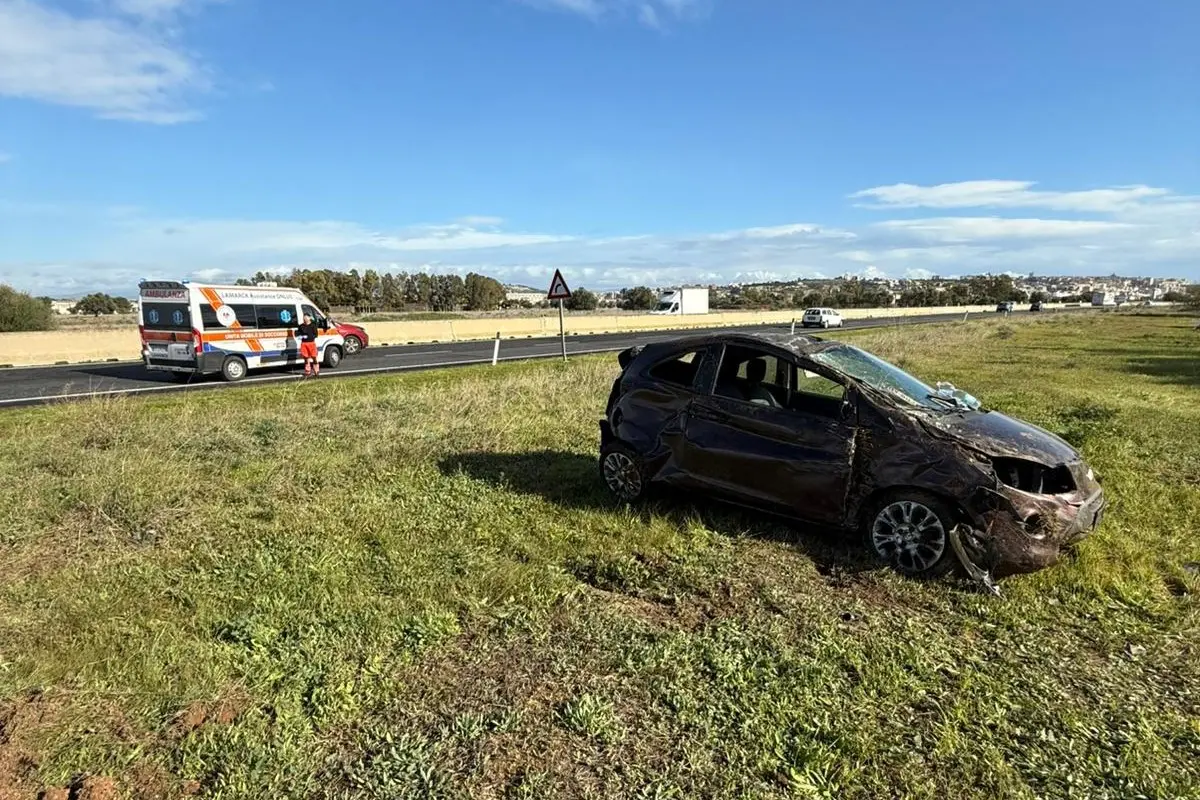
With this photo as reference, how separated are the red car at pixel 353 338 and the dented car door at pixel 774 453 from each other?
24358 millimetres

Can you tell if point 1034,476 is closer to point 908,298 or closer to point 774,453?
point 774,453

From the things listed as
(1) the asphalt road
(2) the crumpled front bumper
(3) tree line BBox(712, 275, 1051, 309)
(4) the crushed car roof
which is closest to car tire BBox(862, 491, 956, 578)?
(2) the crumpled front bumper

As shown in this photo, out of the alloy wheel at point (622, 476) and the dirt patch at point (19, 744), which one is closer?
the dirt patch at point (19, 744)

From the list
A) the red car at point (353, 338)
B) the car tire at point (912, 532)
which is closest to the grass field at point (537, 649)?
the car tire at point (912, 532)

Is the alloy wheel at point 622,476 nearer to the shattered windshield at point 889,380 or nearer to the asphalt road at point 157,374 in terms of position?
the shattered windshield at point 889,380

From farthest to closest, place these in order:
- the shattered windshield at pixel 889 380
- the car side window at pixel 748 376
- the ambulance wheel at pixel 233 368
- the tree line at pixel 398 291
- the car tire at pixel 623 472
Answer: the tree line at pixel 398 291
the ambulance wheel at pixel 233 368
the car tire at pixel 623 472
the car side window at pixel 748 376
the shattered windshield at pixel 889 380

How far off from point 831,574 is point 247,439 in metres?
7.15

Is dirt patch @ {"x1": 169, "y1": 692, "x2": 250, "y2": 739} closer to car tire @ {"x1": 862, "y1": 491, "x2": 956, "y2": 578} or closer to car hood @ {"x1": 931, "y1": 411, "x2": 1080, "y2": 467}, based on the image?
car tire @ {"x1": 862, "y1": 491, "x2": 956, "y2": 578}

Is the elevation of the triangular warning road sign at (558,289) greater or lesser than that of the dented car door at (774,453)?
greater

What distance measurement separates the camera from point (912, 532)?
4820mm

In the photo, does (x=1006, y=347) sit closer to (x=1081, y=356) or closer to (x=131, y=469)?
(x=1081, y=356)

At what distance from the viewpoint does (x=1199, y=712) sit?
3375 mm

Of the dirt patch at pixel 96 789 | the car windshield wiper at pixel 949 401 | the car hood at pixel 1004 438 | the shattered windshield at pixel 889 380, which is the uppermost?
the shattered windshield at pixel 889 380

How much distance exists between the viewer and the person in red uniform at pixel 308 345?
64.0 feet
